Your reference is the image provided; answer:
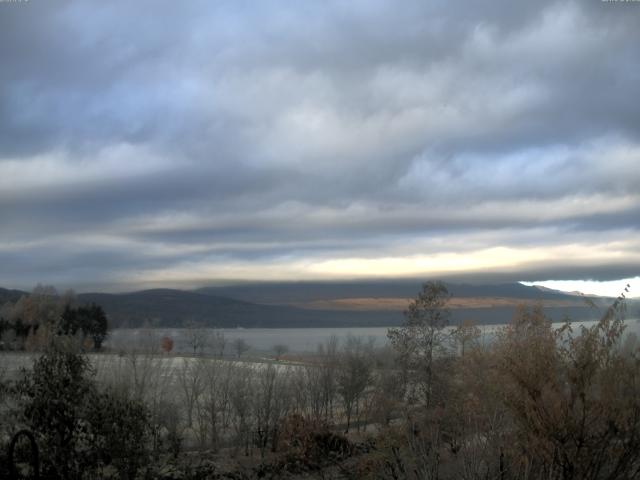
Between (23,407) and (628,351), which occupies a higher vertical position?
(628,351)

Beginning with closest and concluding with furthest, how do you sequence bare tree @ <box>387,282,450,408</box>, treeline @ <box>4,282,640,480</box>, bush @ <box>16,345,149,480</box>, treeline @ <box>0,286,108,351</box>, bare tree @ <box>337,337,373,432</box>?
treeline @ <box>4,282,640,480</box> < bush @ <box>16,345,149,480</box> < bare tree @ <box>387,282,450,408</box> < bare tree @ <box>337,337,373,432</box> < treeline @ <box>0,286,108,351</box>

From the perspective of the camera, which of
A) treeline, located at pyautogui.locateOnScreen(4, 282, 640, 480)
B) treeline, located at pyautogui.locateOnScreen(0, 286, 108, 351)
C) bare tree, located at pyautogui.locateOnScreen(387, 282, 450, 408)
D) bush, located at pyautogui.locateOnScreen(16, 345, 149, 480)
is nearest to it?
treeline, located at pyautogui.locateOnScreen(4, 282, 640, 480)

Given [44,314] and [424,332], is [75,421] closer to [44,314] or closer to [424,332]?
[424,332]

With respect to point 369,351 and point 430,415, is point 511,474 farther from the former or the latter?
point 369,351

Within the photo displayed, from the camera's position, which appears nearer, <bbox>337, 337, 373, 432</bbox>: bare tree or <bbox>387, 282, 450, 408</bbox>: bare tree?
<bbox>387, 282, 450, 408</bbox>: bare tree

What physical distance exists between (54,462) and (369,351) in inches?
1162

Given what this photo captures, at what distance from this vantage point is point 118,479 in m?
14.0

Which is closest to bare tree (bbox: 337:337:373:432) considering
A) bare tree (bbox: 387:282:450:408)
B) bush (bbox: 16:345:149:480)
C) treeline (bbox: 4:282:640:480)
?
bare tree (bbox: 387:282:450:408)

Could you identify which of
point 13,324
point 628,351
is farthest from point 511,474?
point 13,324

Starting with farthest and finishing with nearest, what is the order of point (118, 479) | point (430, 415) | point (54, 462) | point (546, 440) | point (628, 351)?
point (430, 415), point (118, 479), point (54, 462), point (628, 351), point (546, 440)

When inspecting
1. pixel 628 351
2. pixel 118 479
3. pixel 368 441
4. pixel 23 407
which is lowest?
pixel 368 441

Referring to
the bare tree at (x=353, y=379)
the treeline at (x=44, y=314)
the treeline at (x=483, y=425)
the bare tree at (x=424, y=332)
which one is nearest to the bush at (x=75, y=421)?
the treeline at (x=483, y=425)

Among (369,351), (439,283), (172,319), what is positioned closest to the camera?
(439,283)

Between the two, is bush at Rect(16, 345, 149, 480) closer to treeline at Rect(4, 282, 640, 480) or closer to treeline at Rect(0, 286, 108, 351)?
treeline at Rect(4, 282, 640, 480)
